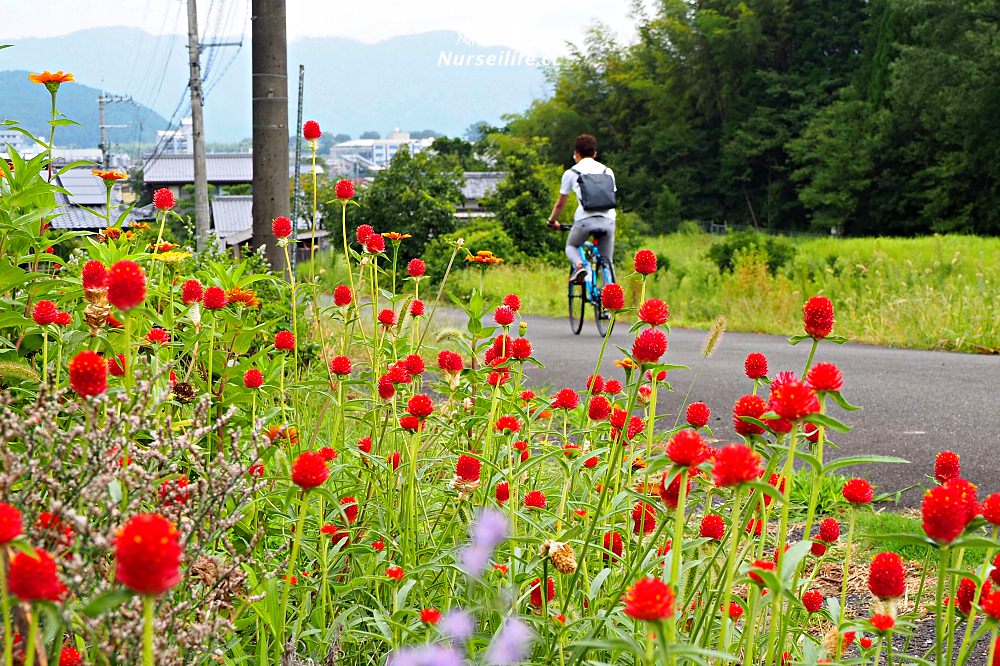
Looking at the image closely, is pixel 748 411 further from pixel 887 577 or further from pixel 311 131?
pixel 311 131

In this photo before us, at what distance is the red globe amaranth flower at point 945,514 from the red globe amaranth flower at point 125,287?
99 centimetres

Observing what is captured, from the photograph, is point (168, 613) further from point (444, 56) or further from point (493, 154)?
point (493, 154)

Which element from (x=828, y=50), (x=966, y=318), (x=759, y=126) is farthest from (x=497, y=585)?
(x=828, y=50)

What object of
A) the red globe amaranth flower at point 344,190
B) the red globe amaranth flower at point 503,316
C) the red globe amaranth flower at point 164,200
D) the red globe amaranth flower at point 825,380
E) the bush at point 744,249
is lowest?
the bush at point 744,249

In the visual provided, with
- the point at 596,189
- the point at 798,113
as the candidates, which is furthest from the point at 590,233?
the point at 798,113

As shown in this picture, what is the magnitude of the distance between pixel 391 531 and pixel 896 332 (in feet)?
28.4

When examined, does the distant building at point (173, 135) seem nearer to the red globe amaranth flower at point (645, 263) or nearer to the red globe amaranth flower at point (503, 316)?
the red globe amaranth flower at point (503, 316)

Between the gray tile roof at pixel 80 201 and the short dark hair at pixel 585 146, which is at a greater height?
the short dark hair at pixel 585 146

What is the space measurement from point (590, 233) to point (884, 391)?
13.8 feet

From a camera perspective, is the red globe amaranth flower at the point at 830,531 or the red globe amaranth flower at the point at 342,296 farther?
the red globe amaranth flower at the point at 342,296

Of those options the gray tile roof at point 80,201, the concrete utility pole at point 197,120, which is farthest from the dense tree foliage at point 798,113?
the gray tile roof at point 80,201

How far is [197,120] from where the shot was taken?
19.6 m

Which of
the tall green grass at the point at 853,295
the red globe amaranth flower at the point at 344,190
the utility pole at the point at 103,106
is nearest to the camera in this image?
the red globe amaranth flower at the point at 344,190

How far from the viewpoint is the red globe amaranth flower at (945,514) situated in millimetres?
1094
